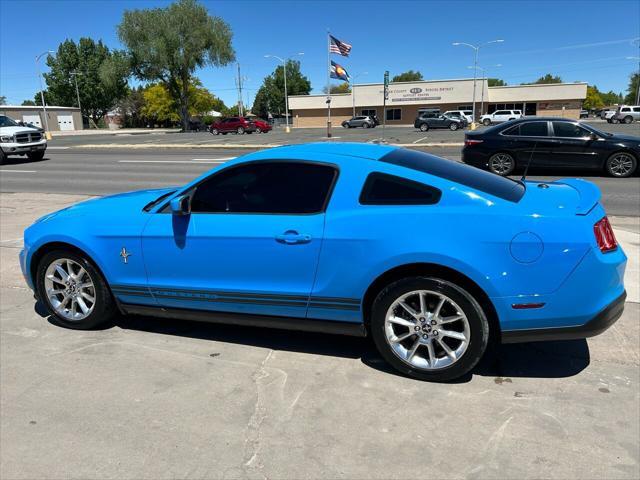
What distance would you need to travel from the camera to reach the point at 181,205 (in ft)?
11.7

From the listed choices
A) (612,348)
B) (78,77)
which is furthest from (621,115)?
(78,77)

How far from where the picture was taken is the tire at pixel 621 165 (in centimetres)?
1248

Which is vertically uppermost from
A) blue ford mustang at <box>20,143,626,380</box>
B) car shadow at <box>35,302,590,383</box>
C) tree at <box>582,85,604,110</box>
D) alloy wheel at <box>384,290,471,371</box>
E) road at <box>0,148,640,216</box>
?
tree at <box>582,85,604,110</box>

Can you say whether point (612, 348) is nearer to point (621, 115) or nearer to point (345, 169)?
point (345, 169)

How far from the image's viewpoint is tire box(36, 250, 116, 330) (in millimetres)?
3977

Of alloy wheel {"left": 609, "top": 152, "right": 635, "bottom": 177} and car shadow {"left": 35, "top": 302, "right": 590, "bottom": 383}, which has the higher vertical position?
alloy wheel {"left": 609, "top": 152, "right": 635, "bottom": 177}

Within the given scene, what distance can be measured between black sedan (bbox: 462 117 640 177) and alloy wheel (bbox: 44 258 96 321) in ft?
36.1

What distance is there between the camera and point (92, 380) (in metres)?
3.38

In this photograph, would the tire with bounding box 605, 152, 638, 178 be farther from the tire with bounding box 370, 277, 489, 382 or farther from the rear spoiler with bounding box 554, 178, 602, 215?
the tire with bounding box 370, 277, 489, 382

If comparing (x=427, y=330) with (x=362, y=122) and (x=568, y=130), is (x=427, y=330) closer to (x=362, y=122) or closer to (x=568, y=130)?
(x=568, y=130)

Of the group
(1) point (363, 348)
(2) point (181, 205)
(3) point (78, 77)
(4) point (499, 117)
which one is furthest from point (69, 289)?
(3) point (78, 77)

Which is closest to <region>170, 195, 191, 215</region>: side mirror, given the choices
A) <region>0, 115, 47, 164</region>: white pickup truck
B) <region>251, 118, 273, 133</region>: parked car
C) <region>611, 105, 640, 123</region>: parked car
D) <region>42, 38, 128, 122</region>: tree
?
<region>0, 115, 47, 164</region>: white pickup truck

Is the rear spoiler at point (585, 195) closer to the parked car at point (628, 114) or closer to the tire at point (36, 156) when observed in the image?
the tire at point (36, 156)

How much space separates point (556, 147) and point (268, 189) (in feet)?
37.0
